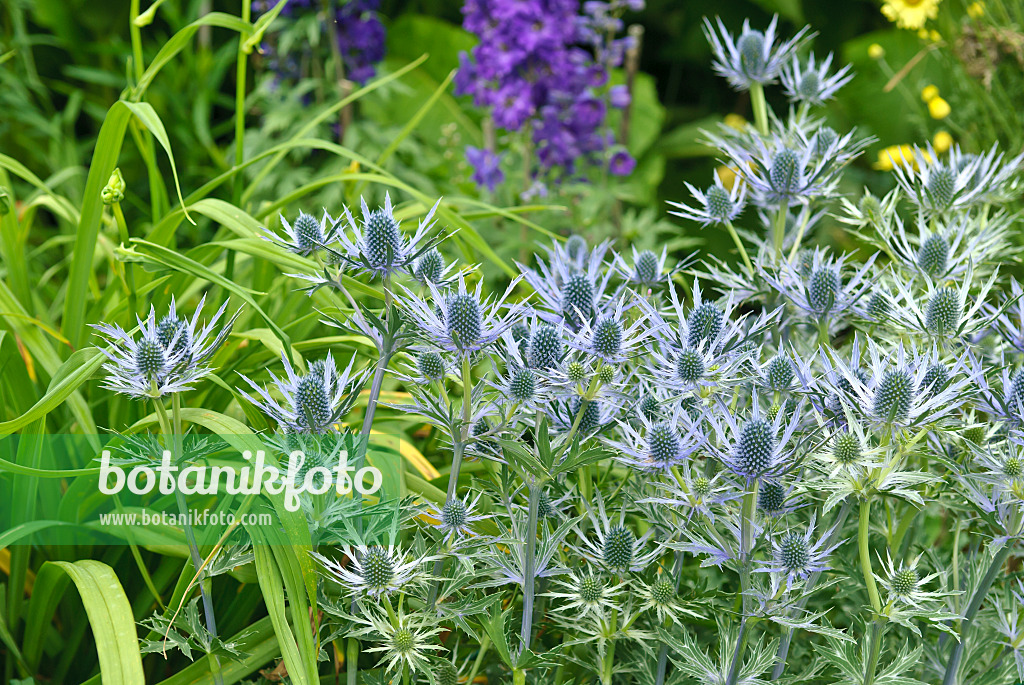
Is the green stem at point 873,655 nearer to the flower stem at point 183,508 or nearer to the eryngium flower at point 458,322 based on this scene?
the eryngium flower at point 458,322

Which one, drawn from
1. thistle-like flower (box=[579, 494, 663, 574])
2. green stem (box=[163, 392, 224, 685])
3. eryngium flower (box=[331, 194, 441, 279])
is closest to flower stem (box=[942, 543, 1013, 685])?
thistle-like flower (box=[579, 494, 663, 574])

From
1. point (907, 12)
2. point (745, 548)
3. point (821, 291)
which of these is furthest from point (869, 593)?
point (907, 12)

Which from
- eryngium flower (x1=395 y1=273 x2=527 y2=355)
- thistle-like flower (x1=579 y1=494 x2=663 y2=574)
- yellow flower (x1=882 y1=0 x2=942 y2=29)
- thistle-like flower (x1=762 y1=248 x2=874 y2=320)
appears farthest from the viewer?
yellow flower (x1=882 y1=0 x2=942 y2=29)

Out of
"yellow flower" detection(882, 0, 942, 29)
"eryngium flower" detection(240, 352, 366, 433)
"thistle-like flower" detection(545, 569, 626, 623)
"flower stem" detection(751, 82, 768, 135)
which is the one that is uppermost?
"yellow flower" detection(882, 0, 942, 29)

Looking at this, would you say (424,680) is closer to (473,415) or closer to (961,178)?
(473,415)

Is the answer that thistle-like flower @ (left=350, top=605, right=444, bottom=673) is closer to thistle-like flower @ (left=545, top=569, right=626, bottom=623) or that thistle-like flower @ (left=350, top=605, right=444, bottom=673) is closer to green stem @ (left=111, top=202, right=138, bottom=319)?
thistle-like flower @ (left=545, top=569, right=626, bottom=623)

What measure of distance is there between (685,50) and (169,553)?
3922 mm

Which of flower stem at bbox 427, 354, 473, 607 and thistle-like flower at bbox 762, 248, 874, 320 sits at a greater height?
thistle-like flower at bbox 762, 248, 874, 320

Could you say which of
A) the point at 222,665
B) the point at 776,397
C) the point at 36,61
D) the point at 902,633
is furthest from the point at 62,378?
the point at 36,61

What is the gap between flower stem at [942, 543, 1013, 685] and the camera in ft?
3.39

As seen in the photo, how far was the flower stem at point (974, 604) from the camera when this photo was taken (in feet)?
3.39

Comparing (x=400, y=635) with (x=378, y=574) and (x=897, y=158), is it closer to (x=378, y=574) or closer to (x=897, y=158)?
(x=378, y=574)

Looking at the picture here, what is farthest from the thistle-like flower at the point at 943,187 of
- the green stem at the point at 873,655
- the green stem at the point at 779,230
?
the green stem at the point at 873,655

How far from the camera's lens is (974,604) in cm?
107
